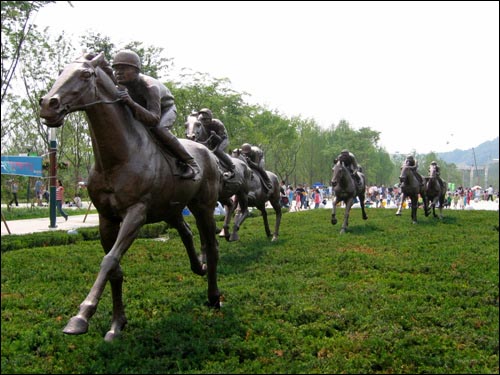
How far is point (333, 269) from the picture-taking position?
8.62 m

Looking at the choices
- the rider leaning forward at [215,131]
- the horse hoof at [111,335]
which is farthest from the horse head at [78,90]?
the rider leaning forward at [215,131]

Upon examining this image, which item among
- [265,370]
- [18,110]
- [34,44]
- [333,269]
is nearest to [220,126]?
[333,269]

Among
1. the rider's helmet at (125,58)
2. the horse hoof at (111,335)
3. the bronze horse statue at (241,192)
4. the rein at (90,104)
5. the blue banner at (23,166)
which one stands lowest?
the horse hoof at (111,335)

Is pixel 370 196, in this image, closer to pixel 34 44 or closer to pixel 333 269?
pixel 34 44

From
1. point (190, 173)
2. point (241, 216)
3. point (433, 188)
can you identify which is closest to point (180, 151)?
point (190, 173)

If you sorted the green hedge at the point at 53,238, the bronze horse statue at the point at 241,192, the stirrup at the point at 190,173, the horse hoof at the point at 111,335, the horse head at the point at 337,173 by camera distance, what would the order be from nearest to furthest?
the horse hoof at the point at 111,335 → the stirrup at the point at 190,173 → the bronze horse statue at the point at 241,192 → the green hedge at the point at 53,238 → the horse head at the point at 337,173

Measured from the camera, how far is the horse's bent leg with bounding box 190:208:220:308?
20.2 ft

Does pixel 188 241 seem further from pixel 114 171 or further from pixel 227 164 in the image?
pixel 227 164

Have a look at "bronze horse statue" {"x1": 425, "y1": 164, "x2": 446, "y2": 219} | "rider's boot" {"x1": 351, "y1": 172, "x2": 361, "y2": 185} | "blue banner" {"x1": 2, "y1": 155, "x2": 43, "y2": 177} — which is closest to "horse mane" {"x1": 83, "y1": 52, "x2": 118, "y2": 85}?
"rider's boot" {"x1": 351, "y1": 172, "x2": 361, "y2": 185}

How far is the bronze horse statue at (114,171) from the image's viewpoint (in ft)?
13.5

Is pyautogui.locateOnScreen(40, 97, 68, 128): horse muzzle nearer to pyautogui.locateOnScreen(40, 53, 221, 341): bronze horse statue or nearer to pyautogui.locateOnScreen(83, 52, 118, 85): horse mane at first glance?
pyautogui.locateOnScreen(40, 53, 221, 341): bronze horse statue

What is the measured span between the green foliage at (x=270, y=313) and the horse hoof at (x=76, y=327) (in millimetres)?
590

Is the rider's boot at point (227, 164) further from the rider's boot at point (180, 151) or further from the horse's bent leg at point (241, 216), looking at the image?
the rider's boot at point (180, 151)

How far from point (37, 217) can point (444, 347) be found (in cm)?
2139
